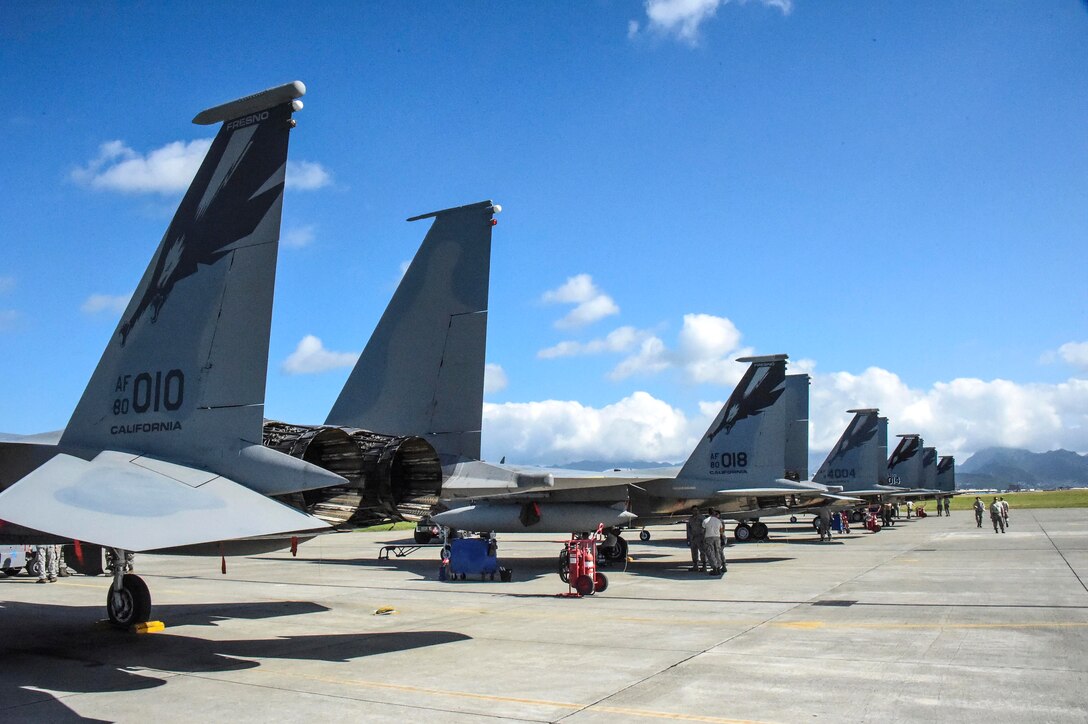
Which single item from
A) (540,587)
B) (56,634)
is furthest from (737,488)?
(56,634)

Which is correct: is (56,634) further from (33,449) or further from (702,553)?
(702,553)

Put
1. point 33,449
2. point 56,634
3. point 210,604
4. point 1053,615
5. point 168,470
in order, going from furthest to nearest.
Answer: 1. point 210,604
2. point 1053,615
3. point 56,634
4. point 33,449
5. point 168,470

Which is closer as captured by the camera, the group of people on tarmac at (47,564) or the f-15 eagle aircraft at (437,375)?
the f-15 eagle aircraft at (437,375)

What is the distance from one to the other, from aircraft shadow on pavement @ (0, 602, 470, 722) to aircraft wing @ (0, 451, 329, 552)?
5.48ft

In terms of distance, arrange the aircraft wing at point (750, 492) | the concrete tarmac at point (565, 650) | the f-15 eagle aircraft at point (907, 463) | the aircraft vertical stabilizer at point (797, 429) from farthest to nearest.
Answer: the f-15 eagle aircraft at point (907, 463)
the aircraft vertical stabilizer at point (797, 429)
the aircraft wing at point (750, 492)
the concrete tarmac at point (565, 650)

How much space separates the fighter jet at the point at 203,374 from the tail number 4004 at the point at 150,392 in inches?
0.6

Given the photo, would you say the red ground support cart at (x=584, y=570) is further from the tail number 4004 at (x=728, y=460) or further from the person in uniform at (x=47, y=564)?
the person in uniform at (x=47, y=564)

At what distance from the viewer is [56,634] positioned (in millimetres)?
9688

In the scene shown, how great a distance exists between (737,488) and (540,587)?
6.92 m

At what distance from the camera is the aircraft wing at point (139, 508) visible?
525 cm

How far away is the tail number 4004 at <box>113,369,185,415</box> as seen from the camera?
759 cm

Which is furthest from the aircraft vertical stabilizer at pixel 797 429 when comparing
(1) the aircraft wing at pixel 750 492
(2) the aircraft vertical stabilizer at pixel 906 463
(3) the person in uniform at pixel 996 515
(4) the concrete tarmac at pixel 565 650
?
(2) the aircraft vertical stabilizer at pixel 906 463

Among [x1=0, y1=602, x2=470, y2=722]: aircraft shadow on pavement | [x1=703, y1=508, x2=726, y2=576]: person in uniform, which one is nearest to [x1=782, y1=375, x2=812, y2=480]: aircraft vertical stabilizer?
[x1=703, y1=508, x2=726, y2=576]: person in uniform

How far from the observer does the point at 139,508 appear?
5762 millimetres
